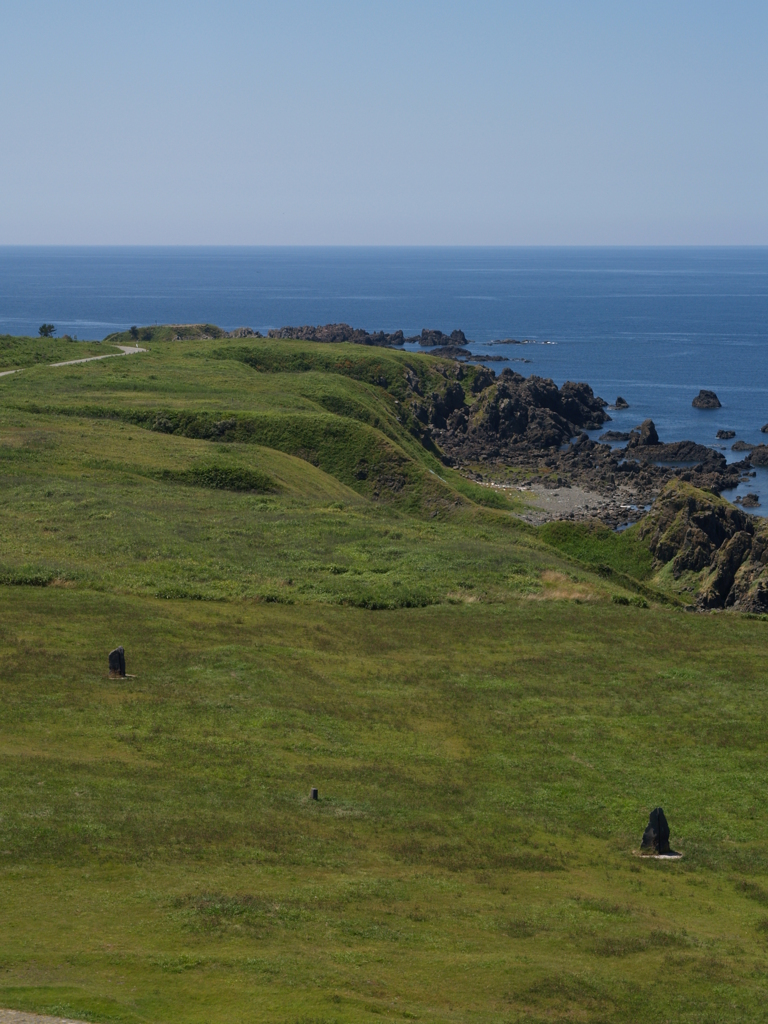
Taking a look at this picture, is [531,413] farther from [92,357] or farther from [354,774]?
[354,774]

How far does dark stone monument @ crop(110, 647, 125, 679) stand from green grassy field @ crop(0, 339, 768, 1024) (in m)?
0.45

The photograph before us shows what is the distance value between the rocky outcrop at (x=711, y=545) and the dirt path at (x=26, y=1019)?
6191cm

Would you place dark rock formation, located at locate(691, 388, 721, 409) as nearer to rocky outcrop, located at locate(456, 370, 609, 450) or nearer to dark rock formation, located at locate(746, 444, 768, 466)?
rocky outcrop, located at locate(456, 370, 609, 450)

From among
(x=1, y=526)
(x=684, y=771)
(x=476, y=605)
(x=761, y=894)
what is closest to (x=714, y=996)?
(x=761, y=894)

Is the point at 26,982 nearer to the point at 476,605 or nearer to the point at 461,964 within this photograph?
the point at 461,964

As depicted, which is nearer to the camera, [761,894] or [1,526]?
[761,894]

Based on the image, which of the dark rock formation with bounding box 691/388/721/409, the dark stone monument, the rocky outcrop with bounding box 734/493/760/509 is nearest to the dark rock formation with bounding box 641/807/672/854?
the dark stone monument

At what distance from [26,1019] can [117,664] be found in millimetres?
19982

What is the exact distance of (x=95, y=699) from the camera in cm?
3303

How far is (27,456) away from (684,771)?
5415 centimetres

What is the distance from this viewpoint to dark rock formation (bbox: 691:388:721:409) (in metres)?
171

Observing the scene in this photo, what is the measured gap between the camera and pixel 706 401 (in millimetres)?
171500

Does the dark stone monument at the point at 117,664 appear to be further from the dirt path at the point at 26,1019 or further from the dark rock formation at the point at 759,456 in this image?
the dark rock formation at the point at 759,456

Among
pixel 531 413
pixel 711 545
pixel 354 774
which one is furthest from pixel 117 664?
pixel 531 413
